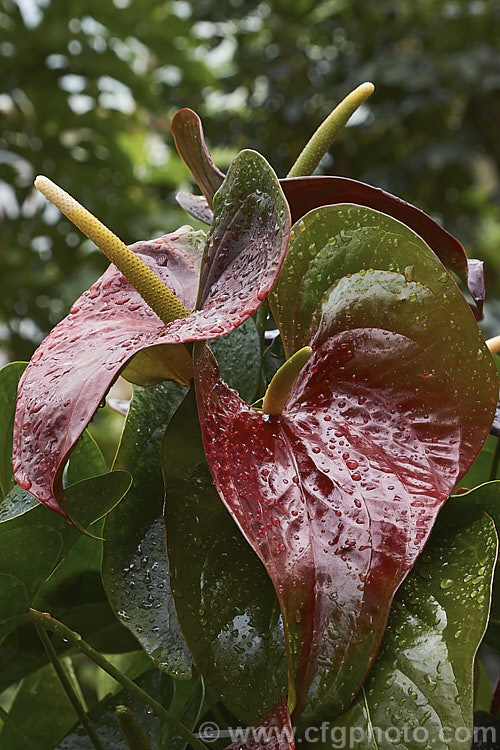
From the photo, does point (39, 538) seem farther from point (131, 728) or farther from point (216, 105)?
point (216, 105)

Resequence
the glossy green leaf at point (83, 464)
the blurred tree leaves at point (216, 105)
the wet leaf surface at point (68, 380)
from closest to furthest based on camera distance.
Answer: the wet leaf surface at point (68, 380) → the glossy green leaf at point (83, 464) → the blurred tree leaves at point (216, 105)

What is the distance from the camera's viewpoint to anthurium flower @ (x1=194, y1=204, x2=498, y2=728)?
204mm

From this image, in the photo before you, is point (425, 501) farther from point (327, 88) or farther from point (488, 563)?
point (327, 88)

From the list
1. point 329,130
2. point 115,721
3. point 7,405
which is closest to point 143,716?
point 115,721

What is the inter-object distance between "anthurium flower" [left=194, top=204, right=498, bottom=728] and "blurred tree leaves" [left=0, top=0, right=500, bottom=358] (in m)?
1.60

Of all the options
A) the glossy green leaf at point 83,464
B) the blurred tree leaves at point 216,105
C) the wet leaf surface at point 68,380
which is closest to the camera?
the wet leaf surface at point 68,380

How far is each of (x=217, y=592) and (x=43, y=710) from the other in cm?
19

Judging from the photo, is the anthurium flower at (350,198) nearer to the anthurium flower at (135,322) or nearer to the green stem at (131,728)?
the anthurium flower at (135,322)

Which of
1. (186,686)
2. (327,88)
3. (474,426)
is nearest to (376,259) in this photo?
(474,426)

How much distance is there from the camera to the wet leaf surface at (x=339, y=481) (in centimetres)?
20

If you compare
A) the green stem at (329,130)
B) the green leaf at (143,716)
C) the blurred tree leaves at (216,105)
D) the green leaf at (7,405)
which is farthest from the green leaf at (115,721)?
the blurred tree leaves at (216,105)

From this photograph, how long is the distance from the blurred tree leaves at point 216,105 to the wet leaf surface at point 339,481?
1.61 meters

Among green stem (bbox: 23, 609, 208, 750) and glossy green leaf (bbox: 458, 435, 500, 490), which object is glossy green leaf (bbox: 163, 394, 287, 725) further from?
glossy green leaf (bbox: 458, 435, 500, 490)

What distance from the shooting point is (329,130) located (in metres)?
0.31
